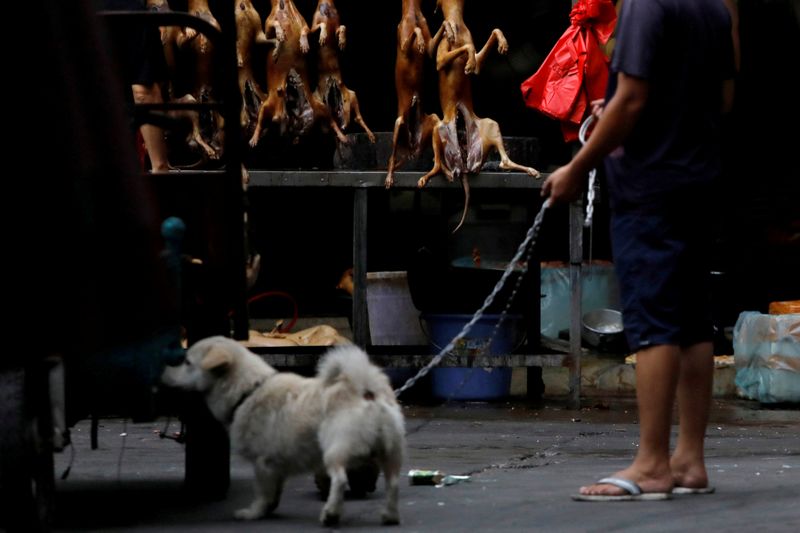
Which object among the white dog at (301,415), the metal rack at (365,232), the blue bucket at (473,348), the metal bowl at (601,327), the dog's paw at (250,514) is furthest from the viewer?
the metal bowl at (601,327)

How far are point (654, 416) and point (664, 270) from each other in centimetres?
50

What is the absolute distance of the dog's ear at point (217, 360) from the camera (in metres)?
4.97

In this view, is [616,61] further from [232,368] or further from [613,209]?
[232,368]

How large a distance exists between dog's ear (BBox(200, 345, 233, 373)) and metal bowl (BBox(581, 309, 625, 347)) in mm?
6292

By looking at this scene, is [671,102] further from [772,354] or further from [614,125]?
[772,354]

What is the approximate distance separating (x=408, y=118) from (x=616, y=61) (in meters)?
4.57

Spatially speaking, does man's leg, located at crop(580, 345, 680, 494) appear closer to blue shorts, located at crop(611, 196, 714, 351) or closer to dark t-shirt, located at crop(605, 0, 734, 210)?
blue shorts, located at crop(611, 196, 714, 351)

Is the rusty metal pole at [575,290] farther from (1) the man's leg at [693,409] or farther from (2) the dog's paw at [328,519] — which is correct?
(2) the dog's paw at [328,519]

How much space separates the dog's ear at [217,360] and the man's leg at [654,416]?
1.35m

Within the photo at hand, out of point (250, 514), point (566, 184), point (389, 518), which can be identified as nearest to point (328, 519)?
point (389, 518)

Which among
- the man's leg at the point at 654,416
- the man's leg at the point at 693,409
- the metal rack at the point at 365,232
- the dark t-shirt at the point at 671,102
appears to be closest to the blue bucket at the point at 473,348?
the metal rack at the point at 365,232

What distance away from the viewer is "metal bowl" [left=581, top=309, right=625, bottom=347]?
11117mm

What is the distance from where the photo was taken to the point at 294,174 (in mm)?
9188

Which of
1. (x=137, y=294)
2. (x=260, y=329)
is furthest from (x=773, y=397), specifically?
(x=137, y=294)
